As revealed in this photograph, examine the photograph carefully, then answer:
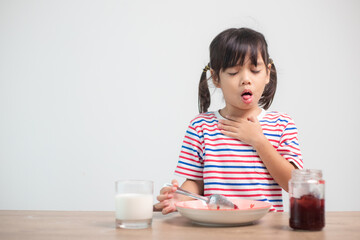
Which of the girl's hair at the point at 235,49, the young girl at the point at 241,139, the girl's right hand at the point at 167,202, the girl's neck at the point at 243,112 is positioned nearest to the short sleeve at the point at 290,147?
the young girl at the point at 241,139

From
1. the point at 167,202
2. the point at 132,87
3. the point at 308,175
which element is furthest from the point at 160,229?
the point at 132,87

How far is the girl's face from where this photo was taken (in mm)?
1303

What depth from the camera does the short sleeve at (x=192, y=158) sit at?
140 cm

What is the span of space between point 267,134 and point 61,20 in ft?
6.43

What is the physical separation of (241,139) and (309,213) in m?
0.51

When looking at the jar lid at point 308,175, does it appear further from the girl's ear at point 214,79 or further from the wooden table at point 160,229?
the girl's ear at point 214,79

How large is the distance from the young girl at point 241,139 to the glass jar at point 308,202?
1.28 feet

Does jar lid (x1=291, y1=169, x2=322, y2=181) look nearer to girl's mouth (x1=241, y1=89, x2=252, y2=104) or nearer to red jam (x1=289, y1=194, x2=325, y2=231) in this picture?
red jam (x1=289, y1=194, x2=325, y2=231)

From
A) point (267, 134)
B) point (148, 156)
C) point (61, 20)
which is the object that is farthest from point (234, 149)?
point (61, 20)

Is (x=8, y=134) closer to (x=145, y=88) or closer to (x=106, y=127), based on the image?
(x=106, y=127)

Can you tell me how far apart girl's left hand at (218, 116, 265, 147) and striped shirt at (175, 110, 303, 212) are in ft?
0.09

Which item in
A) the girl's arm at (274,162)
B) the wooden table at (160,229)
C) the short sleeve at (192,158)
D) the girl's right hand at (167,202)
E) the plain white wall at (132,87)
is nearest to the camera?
the wooden table at (160,229)

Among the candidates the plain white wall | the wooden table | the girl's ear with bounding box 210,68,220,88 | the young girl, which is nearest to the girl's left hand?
the young girl

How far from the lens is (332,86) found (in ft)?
9.14
